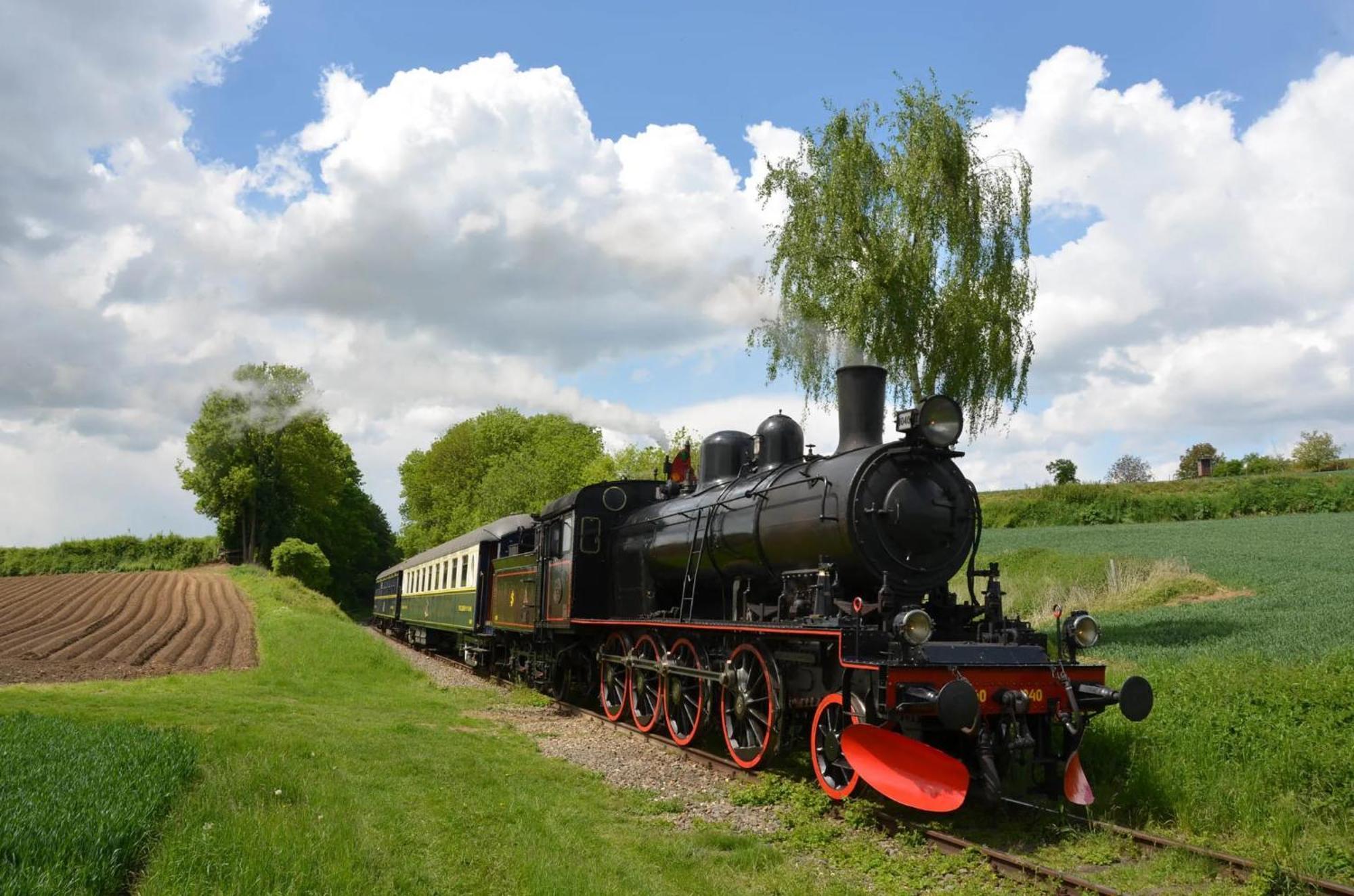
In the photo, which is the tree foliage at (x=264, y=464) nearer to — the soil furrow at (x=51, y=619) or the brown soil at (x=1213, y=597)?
the soil furrow at (x=51, y=619)

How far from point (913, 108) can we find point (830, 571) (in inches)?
410

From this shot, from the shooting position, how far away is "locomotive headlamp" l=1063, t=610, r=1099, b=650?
25.7ft

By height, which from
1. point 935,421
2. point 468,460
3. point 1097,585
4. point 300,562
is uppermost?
point 468,460

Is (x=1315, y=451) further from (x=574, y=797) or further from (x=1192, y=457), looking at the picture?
(x=574, y=797)

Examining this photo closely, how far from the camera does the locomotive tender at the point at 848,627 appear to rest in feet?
22.5

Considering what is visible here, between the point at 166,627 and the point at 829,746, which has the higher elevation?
the point at 829,746

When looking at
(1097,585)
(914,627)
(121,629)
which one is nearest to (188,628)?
(121,629)

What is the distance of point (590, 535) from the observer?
43.6 feet

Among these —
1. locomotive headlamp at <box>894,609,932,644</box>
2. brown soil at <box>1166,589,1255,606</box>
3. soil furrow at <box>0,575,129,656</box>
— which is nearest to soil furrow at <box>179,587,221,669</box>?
soil furrow at <box>0,575,129,656</box>

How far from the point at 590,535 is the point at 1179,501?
35885 mm

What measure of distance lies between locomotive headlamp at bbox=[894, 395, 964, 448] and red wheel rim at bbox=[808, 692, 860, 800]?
2423mm

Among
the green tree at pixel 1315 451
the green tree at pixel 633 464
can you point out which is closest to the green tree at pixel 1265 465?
the green tree at pixel 1315 451

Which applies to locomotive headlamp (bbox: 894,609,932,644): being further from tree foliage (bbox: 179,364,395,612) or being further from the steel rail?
tree foliage (bbox: 179,364,395,612)

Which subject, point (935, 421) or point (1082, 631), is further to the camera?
point (935, 421)
